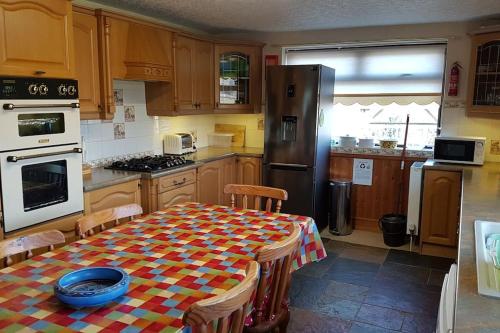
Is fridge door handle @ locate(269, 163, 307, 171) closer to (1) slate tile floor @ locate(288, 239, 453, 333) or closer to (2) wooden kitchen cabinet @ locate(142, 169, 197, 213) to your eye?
(1) slate tile floor @ locate(288, 239, 453, 333)

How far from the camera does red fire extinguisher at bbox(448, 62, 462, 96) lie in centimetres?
418

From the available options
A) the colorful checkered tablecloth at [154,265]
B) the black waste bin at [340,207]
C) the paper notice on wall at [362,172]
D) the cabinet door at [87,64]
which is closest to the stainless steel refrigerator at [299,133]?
the black waste bin at [340,207]

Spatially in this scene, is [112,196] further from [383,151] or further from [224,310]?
[383,151]

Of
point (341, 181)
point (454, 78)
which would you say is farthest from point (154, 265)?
point (454, 78)

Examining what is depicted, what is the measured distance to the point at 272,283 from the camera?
1.80 meters

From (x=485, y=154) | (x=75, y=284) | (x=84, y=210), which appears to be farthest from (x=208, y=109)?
(x=75, y=284)

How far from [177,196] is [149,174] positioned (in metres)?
0.44

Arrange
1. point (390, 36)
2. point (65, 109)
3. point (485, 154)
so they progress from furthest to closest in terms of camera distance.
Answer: point (390, 36), point (485, 154), point (65, 109)

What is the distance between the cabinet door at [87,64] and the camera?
3062 mm

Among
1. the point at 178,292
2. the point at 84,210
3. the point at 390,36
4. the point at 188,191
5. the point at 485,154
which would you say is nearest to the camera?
the point at 178,292

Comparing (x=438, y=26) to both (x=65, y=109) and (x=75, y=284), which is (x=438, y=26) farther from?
(x=75, y=284)

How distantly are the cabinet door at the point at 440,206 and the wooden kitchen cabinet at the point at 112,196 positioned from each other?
100 inches

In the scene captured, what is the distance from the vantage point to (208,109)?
4617 millimetres

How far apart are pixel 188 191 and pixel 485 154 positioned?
294 centimetres
